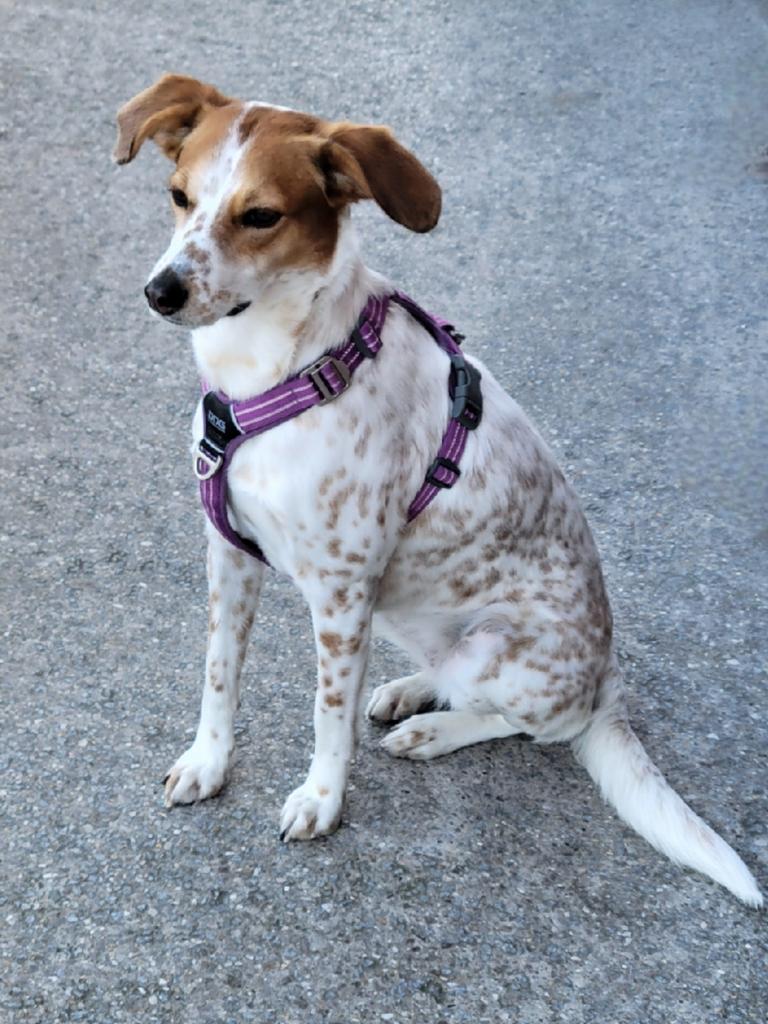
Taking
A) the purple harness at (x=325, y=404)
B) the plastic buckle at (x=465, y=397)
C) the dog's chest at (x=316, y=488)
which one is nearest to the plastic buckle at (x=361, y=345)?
the purple harness at (x=325, y=404)

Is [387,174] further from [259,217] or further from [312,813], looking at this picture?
[312,813]

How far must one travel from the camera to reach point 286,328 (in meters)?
2.72

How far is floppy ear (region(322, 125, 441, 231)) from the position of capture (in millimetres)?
2520

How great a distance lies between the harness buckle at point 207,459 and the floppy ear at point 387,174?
0.64 meters

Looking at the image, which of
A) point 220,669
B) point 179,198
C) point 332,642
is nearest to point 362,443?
point 332,642

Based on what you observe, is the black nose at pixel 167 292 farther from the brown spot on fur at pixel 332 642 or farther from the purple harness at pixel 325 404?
the brown spot on fur at pixel 332 642

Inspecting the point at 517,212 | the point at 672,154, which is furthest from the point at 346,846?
the point at 672,154

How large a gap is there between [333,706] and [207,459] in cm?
64

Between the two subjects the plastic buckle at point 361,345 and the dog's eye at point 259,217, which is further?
the plastic buckle at point 361,345

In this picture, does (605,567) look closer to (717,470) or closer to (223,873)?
(717,470)

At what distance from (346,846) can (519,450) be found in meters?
1.03

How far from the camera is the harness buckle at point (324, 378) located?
8.93ft

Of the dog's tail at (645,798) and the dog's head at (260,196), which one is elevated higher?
the dog's head at (260,196)

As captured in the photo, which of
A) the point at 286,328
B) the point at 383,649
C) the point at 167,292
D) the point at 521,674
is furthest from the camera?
the point at 383,649
